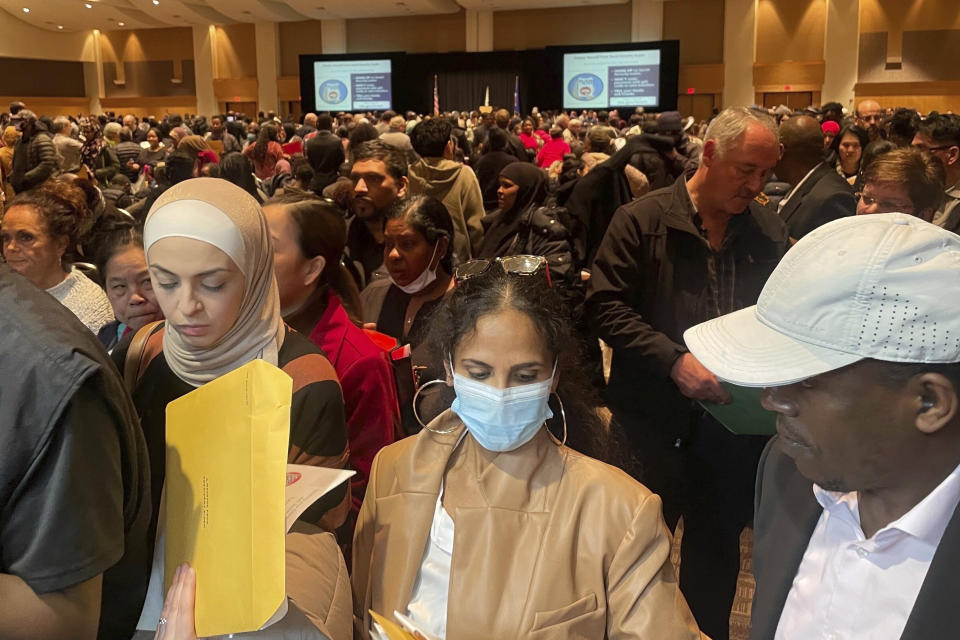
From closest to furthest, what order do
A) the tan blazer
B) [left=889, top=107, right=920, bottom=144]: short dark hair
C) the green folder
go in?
1. the tan blazer
2. the green folder
3. [left=889, top=107, right=920, bottom=144]: short dark hair

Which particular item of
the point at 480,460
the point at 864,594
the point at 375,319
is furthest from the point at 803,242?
the point at 375,319

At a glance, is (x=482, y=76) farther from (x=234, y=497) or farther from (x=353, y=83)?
(x=234, y=497)

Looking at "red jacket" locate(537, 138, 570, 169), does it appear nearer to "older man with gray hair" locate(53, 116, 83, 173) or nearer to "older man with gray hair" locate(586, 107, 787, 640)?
"older man with gray hair" locate(53, 116, 83, 173)

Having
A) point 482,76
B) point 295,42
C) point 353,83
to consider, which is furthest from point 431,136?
point 295,42

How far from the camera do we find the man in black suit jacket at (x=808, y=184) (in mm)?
4312

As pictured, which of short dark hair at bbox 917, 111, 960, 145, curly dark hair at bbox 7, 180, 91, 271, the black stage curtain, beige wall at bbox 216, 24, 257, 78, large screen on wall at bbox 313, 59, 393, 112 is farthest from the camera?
beige wall at bbox 216, 24, 257, 78

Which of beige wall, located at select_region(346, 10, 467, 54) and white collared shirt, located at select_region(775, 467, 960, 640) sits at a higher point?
beige wall, located at select_region(346, 10, 467, 54)

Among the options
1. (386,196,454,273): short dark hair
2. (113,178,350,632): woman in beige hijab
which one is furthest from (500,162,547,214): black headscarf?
(113,178,350,632): woman in beige hijab

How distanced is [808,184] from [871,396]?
12.2 feet

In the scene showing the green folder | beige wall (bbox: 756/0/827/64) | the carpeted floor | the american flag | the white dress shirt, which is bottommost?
the carpeted floor

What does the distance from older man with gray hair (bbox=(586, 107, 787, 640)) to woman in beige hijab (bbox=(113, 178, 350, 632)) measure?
1.36 meters

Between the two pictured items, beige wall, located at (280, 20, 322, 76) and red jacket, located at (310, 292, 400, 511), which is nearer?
red jacket, located at (310, 292, 400, 511)

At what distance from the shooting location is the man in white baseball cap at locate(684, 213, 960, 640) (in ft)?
3.59

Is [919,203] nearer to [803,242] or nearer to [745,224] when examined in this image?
[745,224]
